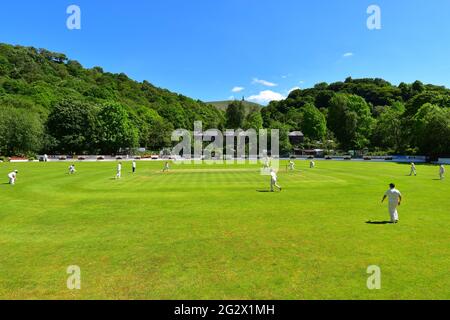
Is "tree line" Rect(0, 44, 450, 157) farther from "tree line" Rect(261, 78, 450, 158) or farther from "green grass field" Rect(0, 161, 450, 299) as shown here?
"green grass field" Rect(0, 161, 450, 299)

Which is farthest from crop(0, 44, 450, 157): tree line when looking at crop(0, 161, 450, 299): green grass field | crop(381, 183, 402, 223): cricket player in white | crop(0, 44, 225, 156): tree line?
crop(0, 161, 450, 299): green grass field

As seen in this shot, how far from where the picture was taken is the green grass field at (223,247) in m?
10.0

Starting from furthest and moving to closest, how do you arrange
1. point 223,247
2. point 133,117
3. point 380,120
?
1. point 133,117
2. point 380,120
3. point 223,247

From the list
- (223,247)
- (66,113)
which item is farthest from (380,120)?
(223,247)

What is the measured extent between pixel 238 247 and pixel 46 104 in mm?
135345

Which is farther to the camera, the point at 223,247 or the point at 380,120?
the point at 380,120

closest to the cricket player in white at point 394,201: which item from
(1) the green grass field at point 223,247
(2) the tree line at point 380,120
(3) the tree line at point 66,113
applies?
(1) the green grass field at point 223,247

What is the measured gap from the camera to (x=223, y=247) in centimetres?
1409

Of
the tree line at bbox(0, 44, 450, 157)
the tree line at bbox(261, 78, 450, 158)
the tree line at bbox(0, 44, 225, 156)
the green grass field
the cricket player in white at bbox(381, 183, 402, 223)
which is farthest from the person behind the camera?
the tree line at bbox(0, 44, 225, 156)

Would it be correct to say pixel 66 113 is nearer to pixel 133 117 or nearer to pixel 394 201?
pixel 133 117

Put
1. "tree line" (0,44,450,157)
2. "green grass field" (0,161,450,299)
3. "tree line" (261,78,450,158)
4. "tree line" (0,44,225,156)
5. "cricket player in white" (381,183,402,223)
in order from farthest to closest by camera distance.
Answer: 1. "tree line" (0,44,225,156)
2. "tree line" (0,44,450,157)
3. "tree line" (261,78,450,158)
4. "cricket player in white" (381,183,402,223)
5. "green grass field" (0,161,450,299)

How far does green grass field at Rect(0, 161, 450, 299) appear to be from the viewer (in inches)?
395

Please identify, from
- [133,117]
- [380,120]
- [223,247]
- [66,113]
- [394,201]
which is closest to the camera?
[223,247]
